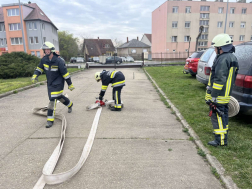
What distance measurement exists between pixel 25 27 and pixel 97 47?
2652 centimetres

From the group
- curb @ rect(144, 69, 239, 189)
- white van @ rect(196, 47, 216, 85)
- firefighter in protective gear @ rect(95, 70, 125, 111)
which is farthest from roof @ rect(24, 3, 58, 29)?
curb @ rect(144, 69, 239, 189)

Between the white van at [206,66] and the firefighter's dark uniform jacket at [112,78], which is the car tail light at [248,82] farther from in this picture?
the white van at [206,66]

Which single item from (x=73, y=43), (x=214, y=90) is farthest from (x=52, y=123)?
(x=73, y=43)

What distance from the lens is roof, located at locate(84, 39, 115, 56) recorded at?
61.5m

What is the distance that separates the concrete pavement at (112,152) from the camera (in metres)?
2.68

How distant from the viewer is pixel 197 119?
4.91 m

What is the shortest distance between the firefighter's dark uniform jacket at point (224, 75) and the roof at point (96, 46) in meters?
60.0

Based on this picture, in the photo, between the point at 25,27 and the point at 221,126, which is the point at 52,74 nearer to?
the point at 221,126

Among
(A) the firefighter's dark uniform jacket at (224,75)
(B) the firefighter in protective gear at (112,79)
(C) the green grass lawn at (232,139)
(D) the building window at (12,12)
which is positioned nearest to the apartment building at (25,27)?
(D) the building window at (12,12)

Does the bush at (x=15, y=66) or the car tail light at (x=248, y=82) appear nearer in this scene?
the car tail light at (x=248, y=82)

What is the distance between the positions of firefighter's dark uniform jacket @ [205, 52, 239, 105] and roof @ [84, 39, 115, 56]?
59983 mm

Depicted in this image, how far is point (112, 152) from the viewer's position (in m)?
3.44

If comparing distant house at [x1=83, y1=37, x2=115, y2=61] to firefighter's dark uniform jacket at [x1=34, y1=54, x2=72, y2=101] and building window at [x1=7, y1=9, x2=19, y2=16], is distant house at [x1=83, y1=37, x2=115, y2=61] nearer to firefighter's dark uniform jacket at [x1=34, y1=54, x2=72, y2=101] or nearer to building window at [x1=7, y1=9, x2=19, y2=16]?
building window at [x1=7, y1=9, x2=19, y2=16]

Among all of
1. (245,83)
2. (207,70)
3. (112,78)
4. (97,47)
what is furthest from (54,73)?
(97,47)
